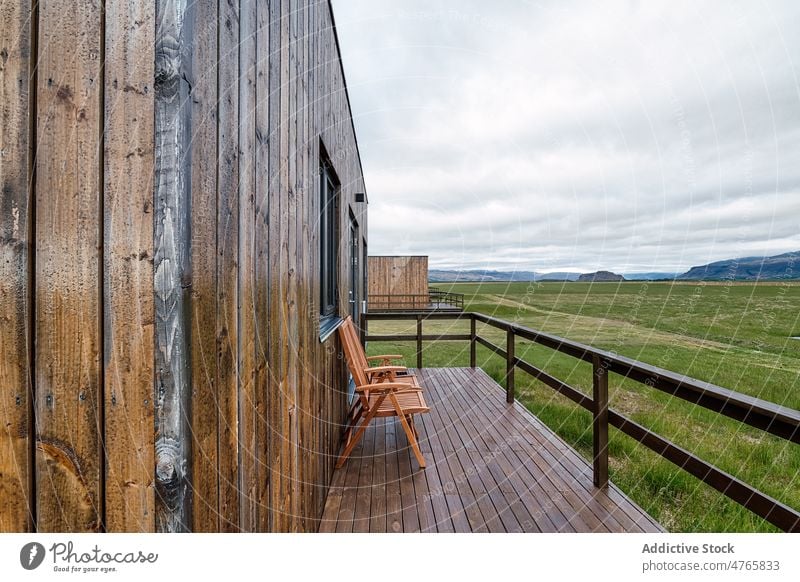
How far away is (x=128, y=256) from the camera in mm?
652

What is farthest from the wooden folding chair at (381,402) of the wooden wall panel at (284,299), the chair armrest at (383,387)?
the wooden wall panel at (284,299)

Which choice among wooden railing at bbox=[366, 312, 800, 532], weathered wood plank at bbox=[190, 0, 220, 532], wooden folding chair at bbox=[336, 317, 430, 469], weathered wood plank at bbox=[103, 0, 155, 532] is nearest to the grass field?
wooden railing at bbox=[366, 312, 800, 532]

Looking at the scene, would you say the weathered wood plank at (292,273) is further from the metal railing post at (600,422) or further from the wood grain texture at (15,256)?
the metal railing post at (600,422)

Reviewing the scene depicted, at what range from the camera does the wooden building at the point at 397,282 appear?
15516mm

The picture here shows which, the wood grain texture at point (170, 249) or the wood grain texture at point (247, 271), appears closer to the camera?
the wood grain texture at point (170, 249)

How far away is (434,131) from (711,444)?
3070 millimetres

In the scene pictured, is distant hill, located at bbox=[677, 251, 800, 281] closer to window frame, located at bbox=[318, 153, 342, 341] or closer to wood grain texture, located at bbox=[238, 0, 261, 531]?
wood grain texture, located at bbox=[238, 0, 261, 531]

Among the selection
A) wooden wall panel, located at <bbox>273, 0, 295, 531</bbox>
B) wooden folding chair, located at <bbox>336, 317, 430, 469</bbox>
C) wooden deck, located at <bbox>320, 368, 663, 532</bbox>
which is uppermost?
wooden wall panel, located at <bbox>273, 0, 295, 531</bbox>

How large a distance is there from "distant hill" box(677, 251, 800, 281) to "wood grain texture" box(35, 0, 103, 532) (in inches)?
80.2

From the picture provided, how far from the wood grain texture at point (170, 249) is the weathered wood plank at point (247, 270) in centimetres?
24

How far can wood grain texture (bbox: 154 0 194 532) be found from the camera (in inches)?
26.2
